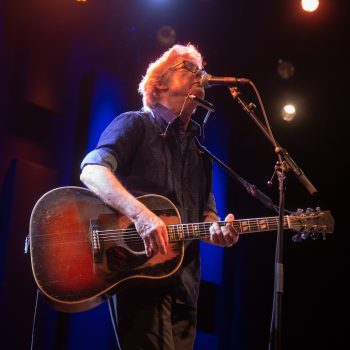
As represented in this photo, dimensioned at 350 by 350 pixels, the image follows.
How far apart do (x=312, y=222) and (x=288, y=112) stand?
3.63 metres

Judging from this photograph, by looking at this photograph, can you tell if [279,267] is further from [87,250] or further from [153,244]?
[87,250]

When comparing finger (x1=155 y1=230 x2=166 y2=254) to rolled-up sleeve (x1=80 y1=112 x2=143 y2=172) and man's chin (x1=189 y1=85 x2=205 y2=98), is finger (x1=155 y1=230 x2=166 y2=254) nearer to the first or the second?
rolled-up sleeve (x1=80 y1=112 x2=143 y2=172)

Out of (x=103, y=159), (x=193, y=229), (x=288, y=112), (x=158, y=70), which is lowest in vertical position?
(x=193, y=229)

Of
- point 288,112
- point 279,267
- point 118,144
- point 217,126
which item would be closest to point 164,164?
point 118,144

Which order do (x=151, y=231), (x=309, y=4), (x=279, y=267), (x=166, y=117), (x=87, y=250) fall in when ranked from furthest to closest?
(x=309, y=4), (x=166, y=117), (x=87, y=250), (x=151, y=231), (x=279, y=267)

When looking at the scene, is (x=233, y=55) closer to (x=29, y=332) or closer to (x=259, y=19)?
(x=259, y=19)

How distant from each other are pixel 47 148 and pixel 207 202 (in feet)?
5.93

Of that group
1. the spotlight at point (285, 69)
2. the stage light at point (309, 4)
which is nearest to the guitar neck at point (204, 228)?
the stage light at point (309, 4)

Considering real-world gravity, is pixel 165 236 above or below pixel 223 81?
below

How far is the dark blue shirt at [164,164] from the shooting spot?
3.12m

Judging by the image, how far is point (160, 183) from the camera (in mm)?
3219

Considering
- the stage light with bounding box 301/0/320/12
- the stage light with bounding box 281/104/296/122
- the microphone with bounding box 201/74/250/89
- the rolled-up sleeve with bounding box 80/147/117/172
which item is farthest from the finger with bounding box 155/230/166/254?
the stage light with bounding box 281/104/296/122

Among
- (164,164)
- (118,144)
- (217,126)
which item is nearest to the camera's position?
(118,144)

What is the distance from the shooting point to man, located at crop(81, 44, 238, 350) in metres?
2.84
